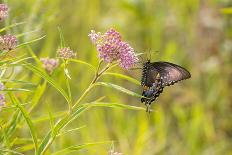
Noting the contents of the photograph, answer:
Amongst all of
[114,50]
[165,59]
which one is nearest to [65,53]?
[114,50]

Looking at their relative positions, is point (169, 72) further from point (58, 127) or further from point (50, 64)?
point (58, 127)

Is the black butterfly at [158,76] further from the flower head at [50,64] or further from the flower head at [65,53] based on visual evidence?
the flower head at [65,53]

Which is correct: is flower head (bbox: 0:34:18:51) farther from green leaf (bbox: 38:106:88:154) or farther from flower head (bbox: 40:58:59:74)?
flower head (bbox: 40:58:59:74)

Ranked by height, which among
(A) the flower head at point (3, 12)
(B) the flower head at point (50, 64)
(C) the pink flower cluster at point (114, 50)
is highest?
(B) the flower head at point (50, 64)

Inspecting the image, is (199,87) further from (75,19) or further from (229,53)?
(75,19)

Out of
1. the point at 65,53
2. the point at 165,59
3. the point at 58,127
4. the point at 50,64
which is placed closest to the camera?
the point at 58,127

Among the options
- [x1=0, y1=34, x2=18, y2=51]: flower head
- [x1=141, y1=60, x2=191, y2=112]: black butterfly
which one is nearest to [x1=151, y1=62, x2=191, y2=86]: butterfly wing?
[x1=141, y1=60, x2=191, y2=112]: black butterfly

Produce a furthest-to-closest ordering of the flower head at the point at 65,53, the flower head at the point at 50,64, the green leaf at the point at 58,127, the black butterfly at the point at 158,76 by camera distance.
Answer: the black butterfly at the point at 158,76 → the flower head at the point at 50,64 → the flower head at the point at 65,53 → the green leaf at the point at 58,127

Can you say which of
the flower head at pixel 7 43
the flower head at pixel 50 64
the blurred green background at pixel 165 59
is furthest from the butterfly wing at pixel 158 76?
the blurred green background at pixel 165 59

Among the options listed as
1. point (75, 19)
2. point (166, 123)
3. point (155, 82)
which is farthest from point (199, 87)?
point (155, 82)
